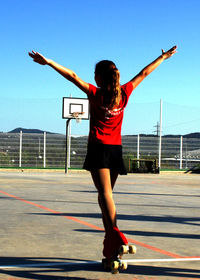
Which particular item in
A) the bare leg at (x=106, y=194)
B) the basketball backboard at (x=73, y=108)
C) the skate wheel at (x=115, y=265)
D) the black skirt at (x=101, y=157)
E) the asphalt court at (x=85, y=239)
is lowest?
the asphalt court at (x=85, y=239)

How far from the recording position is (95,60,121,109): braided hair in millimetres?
4801

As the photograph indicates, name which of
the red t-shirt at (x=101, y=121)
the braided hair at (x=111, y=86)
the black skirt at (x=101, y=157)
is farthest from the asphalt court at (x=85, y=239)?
the braided hair at (x=111, y=86)

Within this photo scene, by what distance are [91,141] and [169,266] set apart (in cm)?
148

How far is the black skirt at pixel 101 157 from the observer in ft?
15.4

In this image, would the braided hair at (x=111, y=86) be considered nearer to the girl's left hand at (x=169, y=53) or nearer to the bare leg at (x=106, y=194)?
the bare leg at (x=106, y=194)

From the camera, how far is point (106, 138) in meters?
4.77

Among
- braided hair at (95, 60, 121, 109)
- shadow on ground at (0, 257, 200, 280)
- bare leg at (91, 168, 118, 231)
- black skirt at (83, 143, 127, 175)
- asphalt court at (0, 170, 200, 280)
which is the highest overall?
braided hair at (95, 60, 121, 109)

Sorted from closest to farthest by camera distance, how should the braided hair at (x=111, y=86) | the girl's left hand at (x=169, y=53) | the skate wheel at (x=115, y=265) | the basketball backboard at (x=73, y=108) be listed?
the skate wheel at (x=115, y=265)
the braided hair at (x=111, y=86)
the girl's left hand at (x=169, y=53)
the basketball backboard at (x=73, y=108)

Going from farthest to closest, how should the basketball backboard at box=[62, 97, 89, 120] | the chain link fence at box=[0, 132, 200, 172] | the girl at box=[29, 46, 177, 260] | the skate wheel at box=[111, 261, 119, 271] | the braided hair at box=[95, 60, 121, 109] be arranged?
the chain link fence at box=[0, 132, 200, 172]
the basketball backboard at box=[62, 97, 89, 120]
the braided hair at box=[95, 60, 121, 109]
the girl at box=[29, 46, 177, 260]
the skate wheel at box=[111, 261, 119, 271]

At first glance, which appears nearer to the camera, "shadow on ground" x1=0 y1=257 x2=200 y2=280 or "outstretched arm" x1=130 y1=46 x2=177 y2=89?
"shadow on ground" x1=0 y1=257 x2=200 y2=280

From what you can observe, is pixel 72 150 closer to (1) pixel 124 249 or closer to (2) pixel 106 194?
(2) pixel 106 194

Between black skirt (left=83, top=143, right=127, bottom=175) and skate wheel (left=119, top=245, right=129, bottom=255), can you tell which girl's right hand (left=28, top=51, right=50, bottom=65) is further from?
skate wheel (left=119, top=245, right=129, bottom=255)

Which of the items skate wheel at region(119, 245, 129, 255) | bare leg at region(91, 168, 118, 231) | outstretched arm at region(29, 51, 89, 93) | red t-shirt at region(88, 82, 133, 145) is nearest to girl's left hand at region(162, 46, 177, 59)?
red t-shirt at region(88, 82, 133, 145)

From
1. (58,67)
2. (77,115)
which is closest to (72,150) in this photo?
(77,115)
